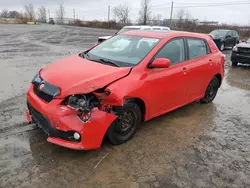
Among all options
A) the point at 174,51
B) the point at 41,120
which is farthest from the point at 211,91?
the point at 41,120

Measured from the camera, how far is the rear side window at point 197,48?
17.4ft

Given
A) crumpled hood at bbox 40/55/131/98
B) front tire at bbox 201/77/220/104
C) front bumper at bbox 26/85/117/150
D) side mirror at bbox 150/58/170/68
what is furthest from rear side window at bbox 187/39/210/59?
front bumper at bbox 26/85/117/150

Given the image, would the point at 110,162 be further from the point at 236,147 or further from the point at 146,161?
the point at 236,147

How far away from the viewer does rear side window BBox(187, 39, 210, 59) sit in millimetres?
5297

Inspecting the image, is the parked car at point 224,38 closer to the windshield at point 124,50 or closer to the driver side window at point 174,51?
the driver side window at point 174,51

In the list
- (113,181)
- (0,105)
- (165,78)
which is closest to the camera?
(113,181)

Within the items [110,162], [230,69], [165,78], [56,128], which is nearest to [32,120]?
[56,128]

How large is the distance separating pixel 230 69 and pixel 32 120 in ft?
32.1

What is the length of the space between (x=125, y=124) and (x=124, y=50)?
146cm

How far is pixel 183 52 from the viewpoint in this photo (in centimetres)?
507

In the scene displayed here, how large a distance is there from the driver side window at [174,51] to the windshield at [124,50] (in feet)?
0.69

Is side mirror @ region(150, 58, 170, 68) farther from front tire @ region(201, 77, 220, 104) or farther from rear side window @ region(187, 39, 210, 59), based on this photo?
front tire @ region(201, 77, 220, 104)

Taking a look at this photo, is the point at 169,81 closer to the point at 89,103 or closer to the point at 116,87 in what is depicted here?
the point at 116,87

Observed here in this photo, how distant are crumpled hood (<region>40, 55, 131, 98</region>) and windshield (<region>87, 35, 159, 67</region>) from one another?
0.32 meters
